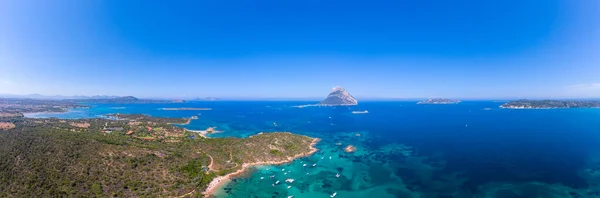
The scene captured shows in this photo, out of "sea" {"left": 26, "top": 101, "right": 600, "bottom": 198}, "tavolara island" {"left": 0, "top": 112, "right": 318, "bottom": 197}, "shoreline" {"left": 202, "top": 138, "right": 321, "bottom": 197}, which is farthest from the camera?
"shoreline" {"left": 202, "top": 138, "right": 321, "bottom": 197}

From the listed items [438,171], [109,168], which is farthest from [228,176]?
[438,171]

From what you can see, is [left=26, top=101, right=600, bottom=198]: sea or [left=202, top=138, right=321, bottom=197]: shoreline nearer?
[left=26, top=101, right=600, bottom=198]: sea

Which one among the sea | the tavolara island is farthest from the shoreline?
the sea

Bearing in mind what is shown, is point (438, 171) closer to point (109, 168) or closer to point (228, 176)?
point (228, 176)

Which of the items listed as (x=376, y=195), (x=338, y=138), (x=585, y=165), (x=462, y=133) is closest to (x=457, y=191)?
(x=376, y=195)

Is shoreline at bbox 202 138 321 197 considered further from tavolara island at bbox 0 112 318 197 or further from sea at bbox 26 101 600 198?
sea at bbox 26 101 600 198

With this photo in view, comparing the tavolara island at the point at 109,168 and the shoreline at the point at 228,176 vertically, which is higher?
the tavolara island at the point at 109,168

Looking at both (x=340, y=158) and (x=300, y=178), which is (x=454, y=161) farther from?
(x=300, y=178)

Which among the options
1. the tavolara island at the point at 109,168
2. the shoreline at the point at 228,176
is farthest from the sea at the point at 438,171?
the tavolara island at the point at 109,168

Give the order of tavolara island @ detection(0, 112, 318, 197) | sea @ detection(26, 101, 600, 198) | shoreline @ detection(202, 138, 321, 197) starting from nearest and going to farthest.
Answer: tavolara island @ detection(0, 112, 318, 197), sea @ detection(26, 101, 600, 198), shoreline @ detection(202, 138, 321, 197)

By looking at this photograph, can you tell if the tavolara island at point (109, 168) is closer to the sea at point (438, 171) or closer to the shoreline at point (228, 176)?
the shoreline at point (228, 176)

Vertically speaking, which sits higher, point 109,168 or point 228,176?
point 109,168
